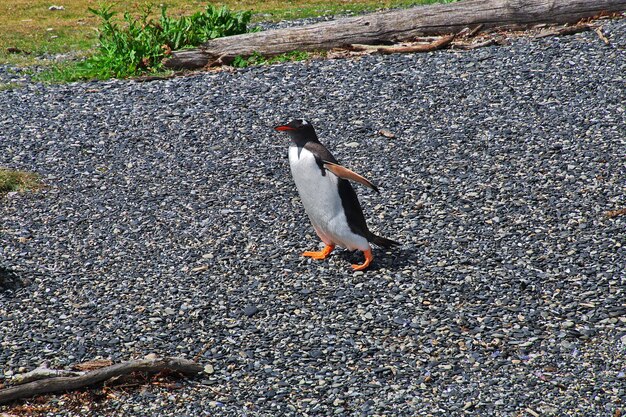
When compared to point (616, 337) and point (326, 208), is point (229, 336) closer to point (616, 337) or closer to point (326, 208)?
point (326, 208)

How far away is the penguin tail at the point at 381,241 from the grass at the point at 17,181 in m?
3.16

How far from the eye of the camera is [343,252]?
19.4ft

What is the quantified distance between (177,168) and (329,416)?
3.61 m

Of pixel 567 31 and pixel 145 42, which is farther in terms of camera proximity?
pixel 145 42

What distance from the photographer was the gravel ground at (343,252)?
4.54 metres

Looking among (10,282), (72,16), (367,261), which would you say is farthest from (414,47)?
(72,16)

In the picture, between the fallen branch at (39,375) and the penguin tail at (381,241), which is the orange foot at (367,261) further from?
the fallen branch at (39,375)

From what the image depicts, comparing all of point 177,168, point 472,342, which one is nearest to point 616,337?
point 472,342

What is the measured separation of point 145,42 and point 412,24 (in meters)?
3.09

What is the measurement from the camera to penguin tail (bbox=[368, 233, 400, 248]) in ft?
18.3

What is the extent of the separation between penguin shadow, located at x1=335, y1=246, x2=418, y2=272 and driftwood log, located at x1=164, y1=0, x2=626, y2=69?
422 cm

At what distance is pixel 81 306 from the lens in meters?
5.29

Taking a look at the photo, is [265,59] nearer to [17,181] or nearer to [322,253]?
[17,181]

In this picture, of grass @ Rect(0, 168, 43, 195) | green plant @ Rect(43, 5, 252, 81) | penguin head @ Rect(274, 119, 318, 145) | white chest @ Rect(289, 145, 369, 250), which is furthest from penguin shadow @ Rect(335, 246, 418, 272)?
green plant @ Rect(43, 5, 252, 81)
